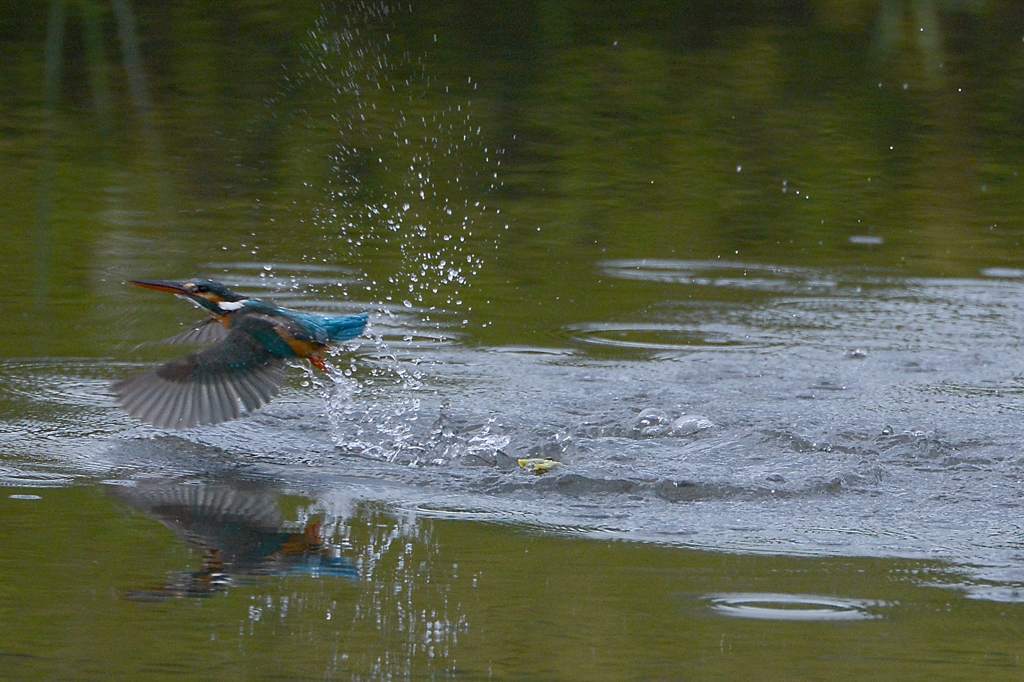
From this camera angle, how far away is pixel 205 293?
511cm

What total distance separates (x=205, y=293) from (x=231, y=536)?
1201 mm

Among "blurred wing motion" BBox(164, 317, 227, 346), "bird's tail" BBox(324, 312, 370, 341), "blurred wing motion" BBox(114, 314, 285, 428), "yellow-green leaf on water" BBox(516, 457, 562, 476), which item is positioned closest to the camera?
"yellow-green leaf on water" BBox(516, 457, 562, 476)

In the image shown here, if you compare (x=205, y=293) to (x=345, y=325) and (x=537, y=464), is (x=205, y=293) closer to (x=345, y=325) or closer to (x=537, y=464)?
(x=345, y=325)

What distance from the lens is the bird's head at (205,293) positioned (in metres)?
5.08

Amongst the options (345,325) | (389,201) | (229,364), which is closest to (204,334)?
→ (229,364)

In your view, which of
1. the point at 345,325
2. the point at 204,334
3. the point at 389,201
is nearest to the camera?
the point at 345,325

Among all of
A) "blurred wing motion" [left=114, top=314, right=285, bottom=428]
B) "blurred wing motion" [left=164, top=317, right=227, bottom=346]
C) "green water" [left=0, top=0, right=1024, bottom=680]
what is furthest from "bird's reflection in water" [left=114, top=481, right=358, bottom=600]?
"blurred wing motion" [left=164, top=317, right=227, bottom=346]

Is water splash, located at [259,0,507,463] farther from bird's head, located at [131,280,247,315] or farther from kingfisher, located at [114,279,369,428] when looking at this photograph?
bird's head, located at [131,280,247,315]

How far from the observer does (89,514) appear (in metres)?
4.21

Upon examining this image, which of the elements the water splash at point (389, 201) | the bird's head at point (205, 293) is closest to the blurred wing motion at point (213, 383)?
the bird's head at point (205, 293)

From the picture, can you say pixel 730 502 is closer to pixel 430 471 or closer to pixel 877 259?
pixel 430 471

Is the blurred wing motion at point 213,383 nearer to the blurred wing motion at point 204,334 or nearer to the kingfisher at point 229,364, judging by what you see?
the kingfisher at point 229,364

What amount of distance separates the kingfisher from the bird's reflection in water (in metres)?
0.33

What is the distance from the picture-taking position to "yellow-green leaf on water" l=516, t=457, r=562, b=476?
4.70 meters
